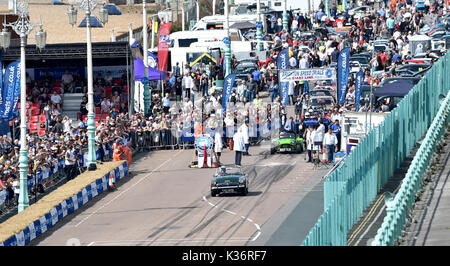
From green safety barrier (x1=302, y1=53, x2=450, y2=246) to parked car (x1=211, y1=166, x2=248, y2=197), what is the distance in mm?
5760

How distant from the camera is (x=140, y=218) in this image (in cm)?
3578

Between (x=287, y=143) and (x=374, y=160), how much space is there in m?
14.8

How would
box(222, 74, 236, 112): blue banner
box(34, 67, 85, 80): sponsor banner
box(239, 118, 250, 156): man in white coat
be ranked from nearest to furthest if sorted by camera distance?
1. box(239, 118, 250, 156): man in white coat
2. box(222, 74, 236, 112): blue banner
3. box(34, 67, 85, 80): sponsor banner

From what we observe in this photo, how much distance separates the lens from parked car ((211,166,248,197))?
38188 mm

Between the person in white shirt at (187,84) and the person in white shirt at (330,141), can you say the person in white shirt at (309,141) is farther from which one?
the person in white shirt at (187,84)

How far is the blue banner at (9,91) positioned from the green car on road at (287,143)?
37.0 ft

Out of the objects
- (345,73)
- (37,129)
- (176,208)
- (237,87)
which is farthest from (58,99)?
(176,208)

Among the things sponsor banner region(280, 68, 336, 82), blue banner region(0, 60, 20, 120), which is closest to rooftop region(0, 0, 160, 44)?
blue banner region(0, 60, 20, 120)

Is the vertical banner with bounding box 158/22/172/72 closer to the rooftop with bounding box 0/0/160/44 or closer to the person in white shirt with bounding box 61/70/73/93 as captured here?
the person in white shirt with bounding box 61/70/73/93

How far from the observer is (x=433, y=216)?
2555 cm

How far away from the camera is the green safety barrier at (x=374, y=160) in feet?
76.6
